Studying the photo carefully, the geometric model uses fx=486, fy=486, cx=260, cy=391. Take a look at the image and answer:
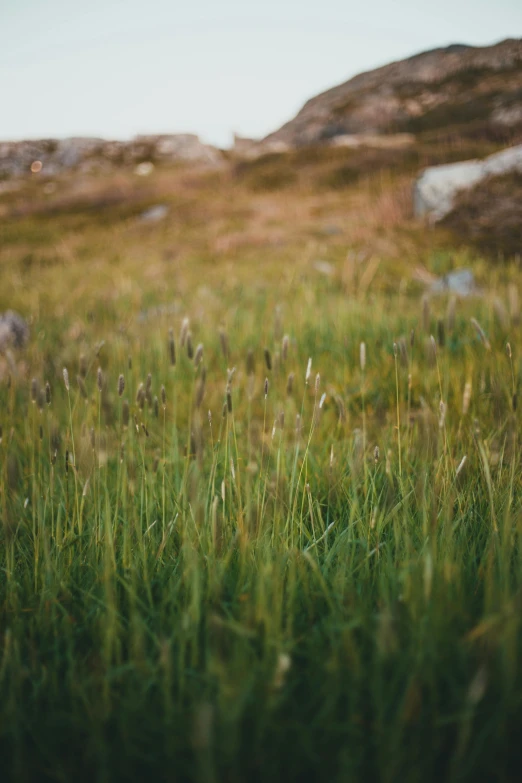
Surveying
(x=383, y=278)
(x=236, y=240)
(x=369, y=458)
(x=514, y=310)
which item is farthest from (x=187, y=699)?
(x=236, y=240)

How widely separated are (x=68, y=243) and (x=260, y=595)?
15.9 meters

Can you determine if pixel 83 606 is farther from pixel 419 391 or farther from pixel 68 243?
pixel 68 243

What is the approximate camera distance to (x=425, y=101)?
123 feet

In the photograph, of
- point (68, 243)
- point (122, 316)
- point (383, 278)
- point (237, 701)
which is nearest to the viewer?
point (237, 701)

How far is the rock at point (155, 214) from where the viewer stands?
16.8 m

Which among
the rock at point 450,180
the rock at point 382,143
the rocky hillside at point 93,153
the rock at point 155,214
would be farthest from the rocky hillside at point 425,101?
the rocky hillside at point 93,153

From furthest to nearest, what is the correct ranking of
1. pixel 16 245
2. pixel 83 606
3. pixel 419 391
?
pixel 16 245, pixel 419 391, pixel 83 606

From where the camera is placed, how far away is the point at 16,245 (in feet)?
54.4

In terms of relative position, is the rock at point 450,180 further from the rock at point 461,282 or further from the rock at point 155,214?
the rock at point 155,214

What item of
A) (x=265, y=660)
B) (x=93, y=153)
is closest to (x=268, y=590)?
(x=265, y=660)

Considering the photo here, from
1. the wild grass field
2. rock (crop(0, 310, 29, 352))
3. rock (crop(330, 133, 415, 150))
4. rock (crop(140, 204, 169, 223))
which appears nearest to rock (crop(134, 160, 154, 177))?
rock (crop(330, 133, 415, 150))

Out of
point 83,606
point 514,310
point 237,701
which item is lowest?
point 83,606

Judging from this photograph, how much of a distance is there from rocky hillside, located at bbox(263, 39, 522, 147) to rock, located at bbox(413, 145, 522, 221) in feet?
25.6

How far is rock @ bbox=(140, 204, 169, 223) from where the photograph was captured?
55.0 ft
